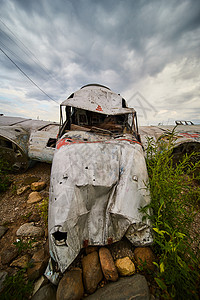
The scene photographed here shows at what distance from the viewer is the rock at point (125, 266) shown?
138cm

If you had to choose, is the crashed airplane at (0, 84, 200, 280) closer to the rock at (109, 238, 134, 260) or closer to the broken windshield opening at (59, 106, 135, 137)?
the rock at (109, 238, 134, 260)

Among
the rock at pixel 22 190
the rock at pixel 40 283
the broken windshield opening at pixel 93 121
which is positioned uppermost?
the broken windshield opening at pixel 93 121

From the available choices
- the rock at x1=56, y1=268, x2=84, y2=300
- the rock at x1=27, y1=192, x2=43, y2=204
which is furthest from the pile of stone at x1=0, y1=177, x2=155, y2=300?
the rock at x1=27, y1=192, x2=43, y2=204

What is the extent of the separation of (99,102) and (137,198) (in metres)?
3.02

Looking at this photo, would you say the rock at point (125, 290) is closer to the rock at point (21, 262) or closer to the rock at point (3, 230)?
the rock at point (21, 262)

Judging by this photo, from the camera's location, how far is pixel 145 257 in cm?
147

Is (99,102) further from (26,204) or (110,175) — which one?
(26,204)

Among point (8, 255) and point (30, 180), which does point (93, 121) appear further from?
point (8, 255)

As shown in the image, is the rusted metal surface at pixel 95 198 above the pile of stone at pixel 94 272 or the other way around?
above

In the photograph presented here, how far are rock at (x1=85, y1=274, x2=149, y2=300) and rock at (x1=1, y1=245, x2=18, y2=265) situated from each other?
1.25 meters

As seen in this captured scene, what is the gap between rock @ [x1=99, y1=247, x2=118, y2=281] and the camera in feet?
4.43

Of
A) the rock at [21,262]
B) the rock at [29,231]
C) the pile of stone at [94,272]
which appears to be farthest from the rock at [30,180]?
the rock at [21,262]

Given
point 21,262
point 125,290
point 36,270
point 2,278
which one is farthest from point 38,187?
point 125,290

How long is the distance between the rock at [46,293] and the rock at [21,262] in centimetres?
42
